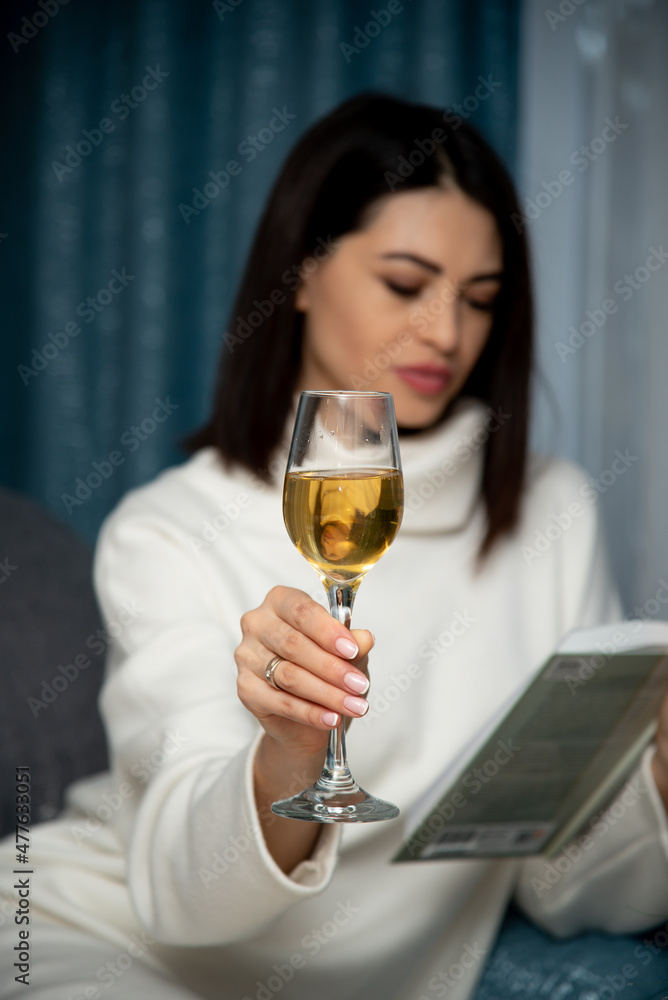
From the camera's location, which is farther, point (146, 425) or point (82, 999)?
point (146, 425)

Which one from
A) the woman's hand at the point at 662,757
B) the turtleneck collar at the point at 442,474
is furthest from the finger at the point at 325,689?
the turtleneck collar at the point at 442,474

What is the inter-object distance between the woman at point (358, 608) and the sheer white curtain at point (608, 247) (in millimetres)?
842

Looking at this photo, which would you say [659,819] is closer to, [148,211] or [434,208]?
[434,208]

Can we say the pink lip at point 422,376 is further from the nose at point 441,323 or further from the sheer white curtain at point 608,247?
the sheer white curtain at point 608,247

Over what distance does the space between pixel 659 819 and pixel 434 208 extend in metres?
0.81

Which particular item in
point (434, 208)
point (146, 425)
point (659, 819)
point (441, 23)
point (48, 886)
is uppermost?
point (441, 23)

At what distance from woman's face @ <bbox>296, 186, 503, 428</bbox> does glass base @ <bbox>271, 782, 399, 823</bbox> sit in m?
0.67

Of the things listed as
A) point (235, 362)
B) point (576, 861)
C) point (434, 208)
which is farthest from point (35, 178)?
point (576, 861)

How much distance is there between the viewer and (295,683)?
76cm

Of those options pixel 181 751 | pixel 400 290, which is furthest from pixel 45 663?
pixel 400 290

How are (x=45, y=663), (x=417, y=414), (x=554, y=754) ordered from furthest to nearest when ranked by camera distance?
1. (x=45, y=663)
2. (x=417, y=414)
3. (x=554, y=754)

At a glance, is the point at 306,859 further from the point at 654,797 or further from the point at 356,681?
the point at 654,797

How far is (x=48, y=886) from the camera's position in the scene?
1.20 meters

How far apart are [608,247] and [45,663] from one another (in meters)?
1.61
